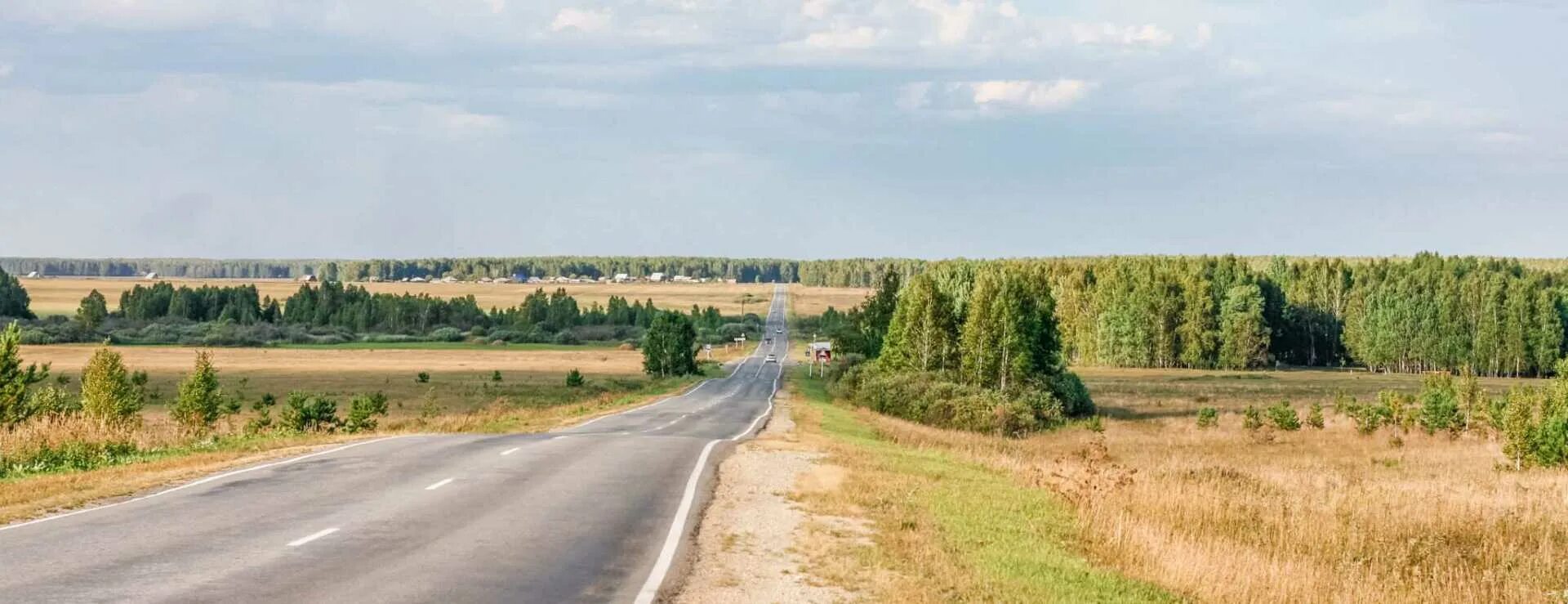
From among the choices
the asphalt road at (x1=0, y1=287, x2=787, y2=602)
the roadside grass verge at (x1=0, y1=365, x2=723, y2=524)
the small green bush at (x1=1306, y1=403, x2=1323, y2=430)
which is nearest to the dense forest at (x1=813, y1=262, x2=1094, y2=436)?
the small green bush at (x1=1306, y1=403, x2=1323, y2=430)

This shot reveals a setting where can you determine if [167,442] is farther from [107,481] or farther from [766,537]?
[766,537]

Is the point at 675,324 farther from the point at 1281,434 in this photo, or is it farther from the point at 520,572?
the point at 520,572

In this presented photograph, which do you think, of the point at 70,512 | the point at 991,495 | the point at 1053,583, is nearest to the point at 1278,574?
the point at 1053,583

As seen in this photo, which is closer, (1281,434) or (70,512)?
(70,512)

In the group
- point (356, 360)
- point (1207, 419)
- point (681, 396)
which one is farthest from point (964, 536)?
point (356, 360)

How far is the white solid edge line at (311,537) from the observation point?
1670cm

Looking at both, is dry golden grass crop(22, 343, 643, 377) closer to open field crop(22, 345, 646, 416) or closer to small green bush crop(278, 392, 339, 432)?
open field crop(22, 345, 646, 416)

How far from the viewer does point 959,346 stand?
9944 cm

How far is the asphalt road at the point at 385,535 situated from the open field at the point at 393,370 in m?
72.4

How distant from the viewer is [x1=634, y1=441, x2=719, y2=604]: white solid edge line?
47.1 feet

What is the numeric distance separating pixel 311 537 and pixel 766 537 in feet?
19.0

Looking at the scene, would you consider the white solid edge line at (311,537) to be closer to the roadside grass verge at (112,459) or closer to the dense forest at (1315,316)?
the roadside grass verge at (112,459)

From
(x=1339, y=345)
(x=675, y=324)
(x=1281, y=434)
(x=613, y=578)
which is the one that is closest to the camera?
(x=613, y=578)

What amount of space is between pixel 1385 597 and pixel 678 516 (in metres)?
9.82
